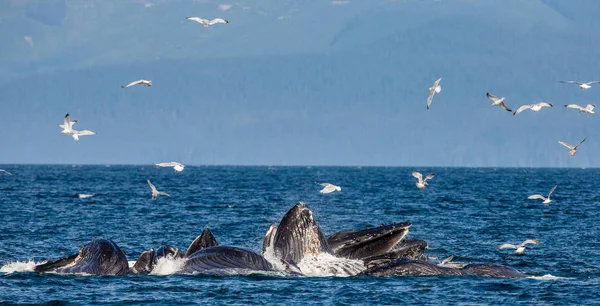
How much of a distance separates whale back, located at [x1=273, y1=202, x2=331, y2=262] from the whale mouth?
679mm

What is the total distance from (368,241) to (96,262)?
733 cm

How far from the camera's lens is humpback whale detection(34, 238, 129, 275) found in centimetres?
2656

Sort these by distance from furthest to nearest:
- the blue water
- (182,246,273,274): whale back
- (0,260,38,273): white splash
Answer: (0,260,38,273): white splash, (182,246,273,274): whale back, the blue water

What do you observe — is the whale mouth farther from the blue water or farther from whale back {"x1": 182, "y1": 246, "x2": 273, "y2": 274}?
whale back {"x1": 182, "y1": 246, "x2": 273, "y2": 274}

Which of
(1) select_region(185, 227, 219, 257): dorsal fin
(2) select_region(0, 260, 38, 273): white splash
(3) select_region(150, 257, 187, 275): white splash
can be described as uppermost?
(1) select_region(185, 227, 219, 257): dorsal fin

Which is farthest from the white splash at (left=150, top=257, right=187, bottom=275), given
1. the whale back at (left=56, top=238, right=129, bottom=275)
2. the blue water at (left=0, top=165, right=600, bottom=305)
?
the whale back at (left=56, top=238, right=129, bottom=275)

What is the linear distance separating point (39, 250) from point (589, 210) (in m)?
39.4

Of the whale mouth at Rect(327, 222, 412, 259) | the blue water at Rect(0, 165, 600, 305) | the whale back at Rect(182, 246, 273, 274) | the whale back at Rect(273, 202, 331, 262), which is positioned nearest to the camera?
the blue water at Rect(0, 165, 600, 305)

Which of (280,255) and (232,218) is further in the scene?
(232,218)

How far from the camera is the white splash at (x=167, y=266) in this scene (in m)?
27.1

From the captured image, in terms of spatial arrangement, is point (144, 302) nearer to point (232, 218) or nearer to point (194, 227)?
point (194, 227)

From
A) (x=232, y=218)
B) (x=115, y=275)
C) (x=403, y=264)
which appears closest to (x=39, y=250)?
(x=115, y=275)

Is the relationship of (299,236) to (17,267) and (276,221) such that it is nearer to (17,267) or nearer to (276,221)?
(17,267)

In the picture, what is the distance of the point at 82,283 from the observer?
1000 inches
